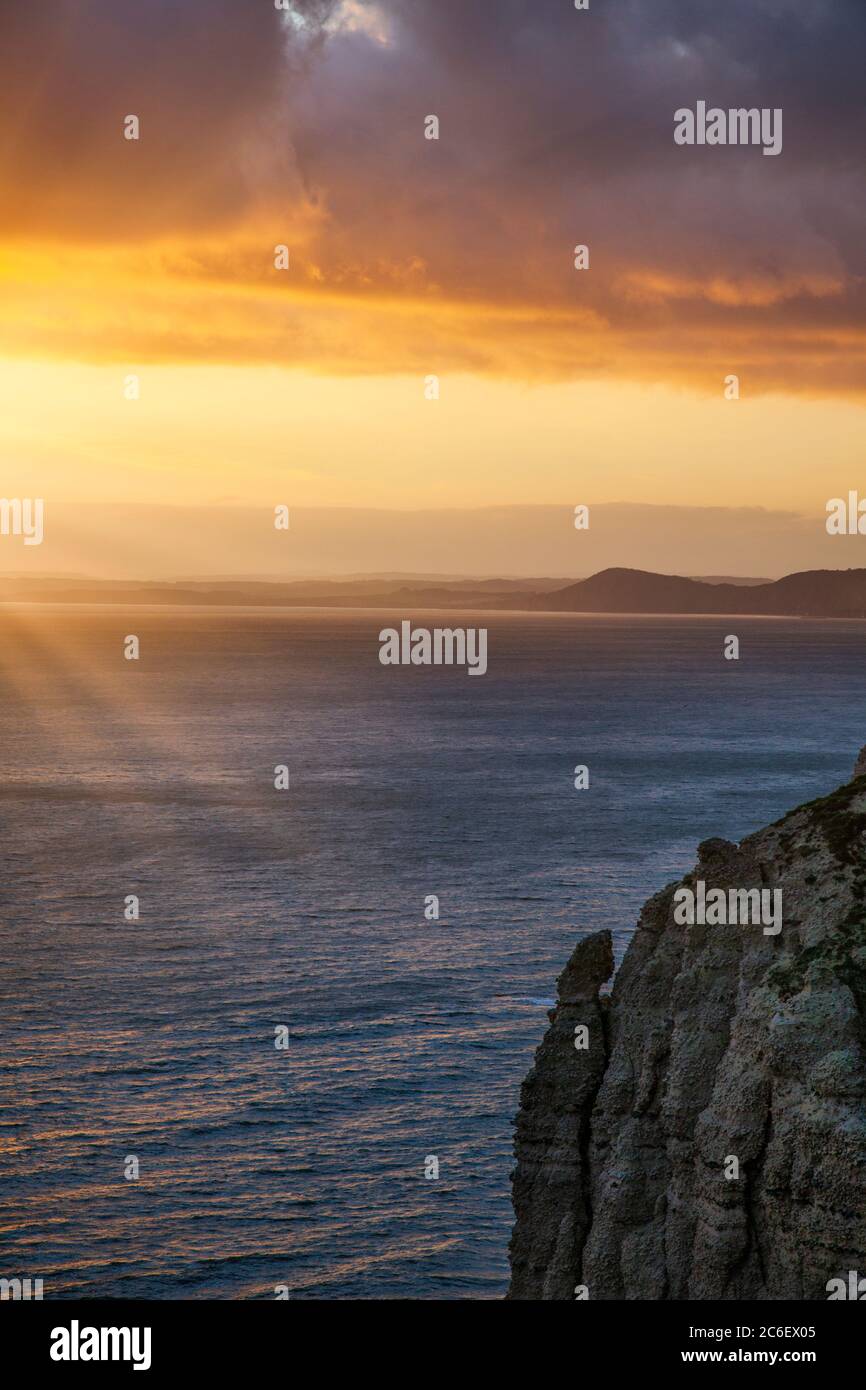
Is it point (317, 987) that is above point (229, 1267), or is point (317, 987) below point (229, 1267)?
above

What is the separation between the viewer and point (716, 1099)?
24.0 m

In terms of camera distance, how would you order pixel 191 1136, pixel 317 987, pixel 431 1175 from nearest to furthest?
1. pixel 431 1175
2. pixel 191 1136
3. pixel 317 987

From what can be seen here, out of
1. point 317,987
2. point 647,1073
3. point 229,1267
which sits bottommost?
point 229,1267

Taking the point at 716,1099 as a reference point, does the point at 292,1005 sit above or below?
below

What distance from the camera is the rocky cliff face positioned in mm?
22375

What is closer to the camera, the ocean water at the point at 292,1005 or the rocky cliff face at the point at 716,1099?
the rocky cliff face at the point at 716,1099

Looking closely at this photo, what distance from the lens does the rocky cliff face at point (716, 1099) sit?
22.4m

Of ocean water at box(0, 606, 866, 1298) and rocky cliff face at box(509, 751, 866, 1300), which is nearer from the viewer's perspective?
rocky cliff face at box(509, 751, 866, 1300)
